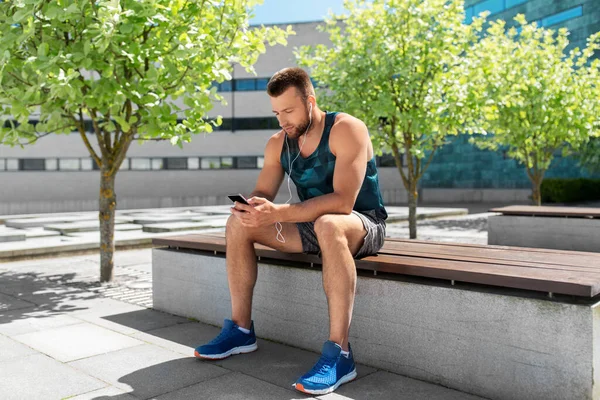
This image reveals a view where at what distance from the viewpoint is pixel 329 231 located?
3.22m

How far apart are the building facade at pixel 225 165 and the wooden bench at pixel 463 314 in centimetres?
2720

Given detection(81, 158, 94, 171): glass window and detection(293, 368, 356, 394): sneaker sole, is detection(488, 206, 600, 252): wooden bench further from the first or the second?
detection(81, 158, 94, 171): glass window

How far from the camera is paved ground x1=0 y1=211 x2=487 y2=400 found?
3154 millimetres

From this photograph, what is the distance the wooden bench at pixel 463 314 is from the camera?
2768 mm

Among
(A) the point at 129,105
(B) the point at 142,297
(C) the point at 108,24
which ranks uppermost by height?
(C) the point at 108,24

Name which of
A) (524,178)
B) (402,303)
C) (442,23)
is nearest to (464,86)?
(442,23)

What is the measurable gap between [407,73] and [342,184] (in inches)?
305

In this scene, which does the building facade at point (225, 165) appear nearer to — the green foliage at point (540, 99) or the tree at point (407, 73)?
the green foliage at point (540, 99)

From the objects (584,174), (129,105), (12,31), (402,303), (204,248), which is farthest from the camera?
(584,174)

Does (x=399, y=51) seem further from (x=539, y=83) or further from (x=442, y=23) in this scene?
(x=539, y=83)

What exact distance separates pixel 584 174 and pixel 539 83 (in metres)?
18.8

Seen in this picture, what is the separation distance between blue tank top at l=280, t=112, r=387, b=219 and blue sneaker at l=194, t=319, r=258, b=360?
3.45 ft

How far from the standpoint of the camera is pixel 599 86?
14.7 metres

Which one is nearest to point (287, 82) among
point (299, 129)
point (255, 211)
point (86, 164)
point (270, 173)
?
point (299, 129)
